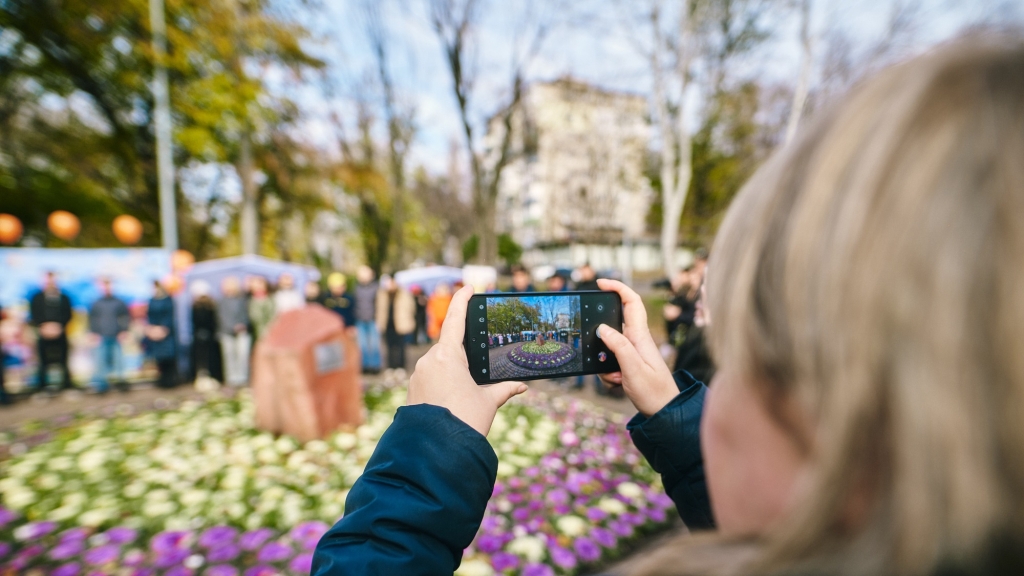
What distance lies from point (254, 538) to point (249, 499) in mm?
632

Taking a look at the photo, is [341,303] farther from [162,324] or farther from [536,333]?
[536,333]

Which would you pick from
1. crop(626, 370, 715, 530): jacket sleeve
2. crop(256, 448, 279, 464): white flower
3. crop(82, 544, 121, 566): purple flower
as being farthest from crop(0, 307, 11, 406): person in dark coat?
crop(626, 370, 715, 530): jacket sleeve

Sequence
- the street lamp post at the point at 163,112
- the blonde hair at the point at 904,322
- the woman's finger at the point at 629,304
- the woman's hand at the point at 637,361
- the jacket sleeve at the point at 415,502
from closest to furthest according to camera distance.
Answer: the blonde hair at the point at 904,322 → the jacket sleeve at the point at 415,502 → the woman's hand at the point at 637,361 → the woman's finger at the point at 629,304 → the street lamp post at the point at 163,112

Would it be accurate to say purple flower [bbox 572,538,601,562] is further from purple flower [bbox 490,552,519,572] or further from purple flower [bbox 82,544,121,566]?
purple flower [bbox 82,544,121,566]

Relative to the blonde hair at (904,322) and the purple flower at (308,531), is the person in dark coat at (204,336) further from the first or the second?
the blonde hair at (904,322)

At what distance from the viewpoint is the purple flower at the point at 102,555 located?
8.40 ft

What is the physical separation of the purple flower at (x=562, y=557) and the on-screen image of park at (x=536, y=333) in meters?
1.89

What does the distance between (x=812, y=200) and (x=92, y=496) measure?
4796 millimetres

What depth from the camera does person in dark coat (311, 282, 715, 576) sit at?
0.78m

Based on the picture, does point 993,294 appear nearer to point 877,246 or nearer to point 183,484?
point 877,246

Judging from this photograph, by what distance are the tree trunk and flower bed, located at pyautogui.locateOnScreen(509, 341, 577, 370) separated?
46.3ft

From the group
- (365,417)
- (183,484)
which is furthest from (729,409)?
(365,417)

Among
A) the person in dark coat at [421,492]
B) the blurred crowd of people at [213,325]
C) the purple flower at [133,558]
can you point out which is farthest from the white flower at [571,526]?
the blurred crowd of people at [213,325]

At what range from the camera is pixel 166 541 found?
9.01 ft
